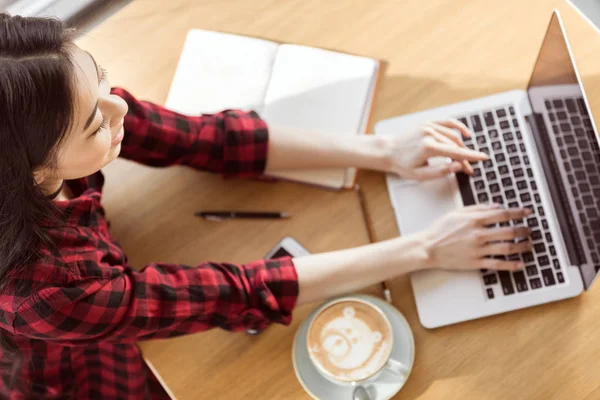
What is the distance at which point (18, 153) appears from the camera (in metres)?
0.70

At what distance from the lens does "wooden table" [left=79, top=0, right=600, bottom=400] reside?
893mm

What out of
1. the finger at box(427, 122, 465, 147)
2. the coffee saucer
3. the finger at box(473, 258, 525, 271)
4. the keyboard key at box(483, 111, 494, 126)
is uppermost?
the keyboard key at box(483, 111, 494, 126)

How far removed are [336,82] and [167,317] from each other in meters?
0.47

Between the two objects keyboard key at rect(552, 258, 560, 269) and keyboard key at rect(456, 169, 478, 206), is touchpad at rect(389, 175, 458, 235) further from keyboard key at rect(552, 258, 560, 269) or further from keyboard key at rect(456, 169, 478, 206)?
keyboard key at rect(552, 258, 560, 269)

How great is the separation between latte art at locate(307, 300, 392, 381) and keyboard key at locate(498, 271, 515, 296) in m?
0.18

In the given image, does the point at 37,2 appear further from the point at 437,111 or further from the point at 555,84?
the point at 555,84

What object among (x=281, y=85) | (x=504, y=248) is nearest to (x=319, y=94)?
(x=281, y=85)

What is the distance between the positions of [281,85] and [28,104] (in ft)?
1.62

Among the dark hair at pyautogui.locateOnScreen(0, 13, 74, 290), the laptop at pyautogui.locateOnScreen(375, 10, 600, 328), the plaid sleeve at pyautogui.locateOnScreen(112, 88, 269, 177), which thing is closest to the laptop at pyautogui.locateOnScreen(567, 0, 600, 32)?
the laptop at pyautogui.locateOnScreen(375, 10, 600, 328)

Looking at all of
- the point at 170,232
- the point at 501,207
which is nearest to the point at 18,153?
the point at 170,232

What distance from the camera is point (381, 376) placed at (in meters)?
0.89

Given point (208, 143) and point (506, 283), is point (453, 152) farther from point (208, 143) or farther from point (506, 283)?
point (208, 143)

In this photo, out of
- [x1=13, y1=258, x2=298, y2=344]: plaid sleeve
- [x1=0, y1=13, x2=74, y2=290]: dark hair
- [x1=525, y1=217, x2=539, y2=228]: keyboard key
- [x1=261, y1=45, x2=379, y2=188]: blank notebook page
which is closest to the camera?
[x1=0, y1=13, x2=74, y2=290]: dark hair

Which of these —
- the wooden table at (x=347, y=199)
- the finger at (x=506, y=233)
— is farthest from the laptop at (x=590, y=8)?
the finger at (x=506, y=233)
